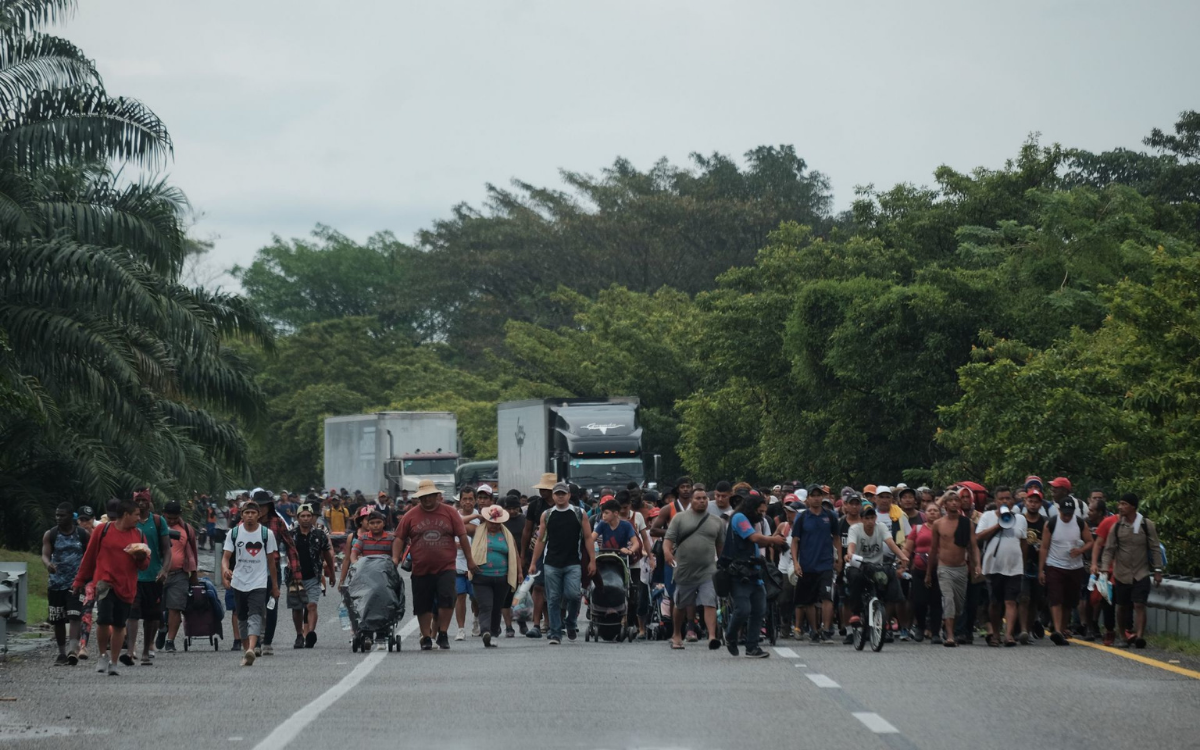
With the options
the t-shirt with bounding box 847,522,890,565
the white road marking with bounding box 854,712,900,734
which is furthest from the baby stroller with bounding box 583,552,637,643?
the white road marking with bounding box 854,712,900,734

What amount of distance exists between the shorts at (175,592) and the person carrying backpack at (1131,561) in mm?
9335

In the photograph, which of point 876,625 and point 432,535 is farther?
point 432,535

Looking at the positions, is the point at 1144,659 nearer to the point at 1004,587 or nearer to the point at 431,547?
the point at 1004,587

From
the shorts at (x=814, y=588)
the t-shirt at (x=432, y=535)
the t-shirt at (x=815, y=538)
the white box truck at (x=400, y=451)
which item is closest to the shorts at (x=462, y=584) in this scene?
the t-shirt at (x=432, y=535)

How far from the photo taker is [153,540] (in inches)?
672

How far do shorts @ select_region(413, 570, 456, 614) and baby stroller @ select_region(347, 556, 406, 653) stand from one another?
0.94 ft

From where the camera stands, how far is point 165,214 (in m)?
28.7

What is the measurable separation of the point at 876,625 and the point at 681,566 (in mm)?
1983

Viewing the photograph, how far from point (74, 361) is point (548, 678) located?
556 inches

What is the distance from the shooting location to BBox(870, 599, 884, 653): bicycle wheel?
55.8ft

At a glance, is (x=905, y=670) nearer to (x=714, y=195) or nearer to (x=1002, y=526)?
(x=1002, y=526)

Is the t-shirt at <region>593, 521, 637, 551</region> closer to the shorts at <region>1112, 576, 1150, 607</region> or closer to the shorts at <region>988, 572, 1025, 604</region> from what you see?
the shorts at <region>988, 572, 1025, 604</region>

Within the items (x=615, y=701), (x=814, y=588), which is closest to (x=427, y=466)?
(x=814, y=588)

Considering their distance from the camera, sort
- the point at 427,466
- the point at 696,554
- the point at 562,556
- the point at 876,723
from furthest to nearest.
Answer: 1. the point at 427,466
2. the point at 562,556
3. the point at 696,554
4. the point at 876,723
